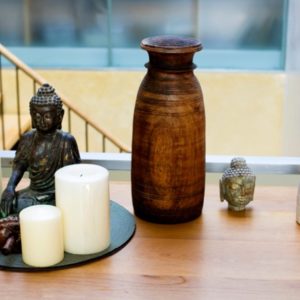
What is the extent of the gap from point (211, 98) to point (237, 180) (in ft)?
10.3

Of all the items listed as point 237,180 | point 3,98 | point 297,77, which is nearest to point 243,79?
point 297,77

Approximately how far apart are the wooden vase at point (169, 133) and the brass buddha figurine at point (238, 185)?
0.23 feet

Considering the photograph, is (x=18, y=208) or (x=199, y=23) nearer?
(x=18, y=208)

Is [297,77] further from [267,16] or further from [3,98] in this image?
[3,98]

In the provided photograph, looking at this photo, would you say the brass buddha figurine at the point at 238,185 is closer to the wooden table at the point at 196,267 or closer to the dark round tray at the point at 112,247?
the wooden table at the point at 196,267

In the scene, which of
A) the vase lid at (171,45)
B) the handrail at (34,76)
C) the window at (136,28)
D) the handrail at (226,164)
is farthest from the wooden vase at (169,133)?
the window at (136,28)

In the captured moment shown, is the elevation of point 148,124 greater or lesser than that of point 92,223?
greater

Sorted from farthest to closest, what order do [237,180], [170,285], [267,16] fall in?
[267,16], [237,180], [170,285]

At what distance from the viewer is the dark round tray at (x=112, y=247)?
965 mm

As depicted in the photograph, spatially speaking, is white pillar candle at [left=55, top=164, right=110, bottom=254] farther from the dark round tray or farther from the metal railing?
the metal railing

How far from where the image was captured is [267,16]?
415 cm

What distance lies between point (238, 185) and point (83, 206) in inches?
12.6

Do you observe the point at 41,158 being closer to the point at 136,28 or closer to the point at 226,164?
the point at 226,164

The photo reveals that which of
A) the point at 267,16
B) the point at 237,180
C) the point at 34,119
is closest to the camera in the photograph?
the point at 34,119
